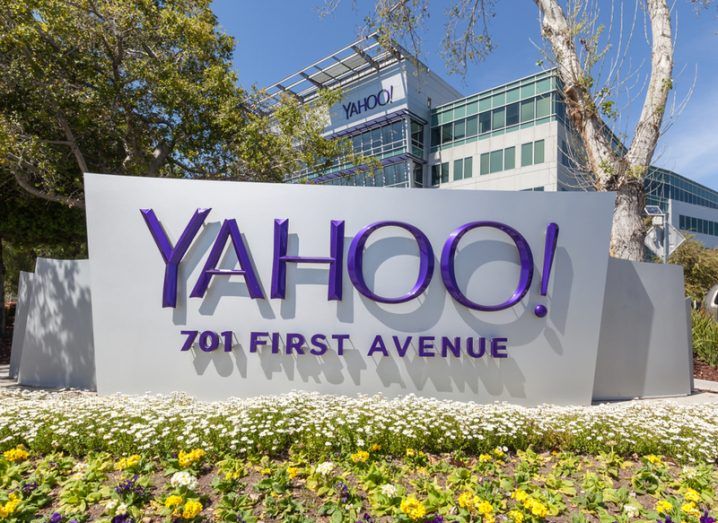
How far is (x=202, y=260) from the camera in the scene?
550 centimetres

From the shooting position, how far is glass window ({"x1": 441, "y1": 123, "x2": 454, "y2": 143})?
29.3m

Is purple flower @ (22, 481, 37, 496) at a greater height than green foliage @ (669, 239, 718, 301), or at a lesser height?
lesser

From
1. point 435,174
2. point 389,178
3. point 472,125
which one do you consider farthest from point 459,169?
point 389,178

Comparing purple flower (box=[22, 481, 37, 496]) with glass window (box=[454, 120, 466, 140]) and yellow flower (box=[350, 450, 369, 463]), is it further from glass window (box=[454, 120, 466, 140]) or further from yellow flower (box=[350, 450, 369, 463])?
glass window (box=[454, 120, 466, 140])

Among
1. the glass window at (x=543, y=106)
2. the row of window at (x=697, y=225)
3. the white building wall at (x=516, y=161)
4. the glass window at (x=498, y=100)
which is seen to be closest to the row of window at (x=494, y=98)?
the glass window at (x=498, y=100)

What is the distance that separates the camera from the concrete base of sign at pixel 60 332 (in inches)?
264

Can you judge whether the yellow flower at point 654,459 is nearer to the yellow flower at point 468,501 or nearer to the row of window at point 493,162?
the yellow flower at point 468,501

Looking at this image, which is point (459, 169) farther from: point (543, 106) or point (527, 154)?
point (543, 106)

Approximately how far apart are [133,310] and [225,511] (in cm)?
374

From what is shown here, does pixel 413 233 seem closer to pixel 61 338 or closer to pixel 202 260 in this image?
pixel 202 260

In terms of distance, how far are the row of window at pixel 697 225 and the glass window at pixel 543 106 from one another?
2280cm

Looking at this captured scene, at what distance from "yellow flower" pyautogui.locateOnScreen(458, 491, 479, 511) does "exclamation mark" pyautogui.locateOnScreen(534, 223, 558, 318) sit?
3.33 metres

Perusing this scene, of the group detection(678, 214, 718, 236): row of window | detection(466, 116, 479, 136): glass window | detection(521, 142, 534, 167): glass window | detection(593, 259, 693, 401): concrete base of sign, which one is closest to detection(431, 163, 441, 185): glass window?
detection(466, 116, 479, 136): glass window

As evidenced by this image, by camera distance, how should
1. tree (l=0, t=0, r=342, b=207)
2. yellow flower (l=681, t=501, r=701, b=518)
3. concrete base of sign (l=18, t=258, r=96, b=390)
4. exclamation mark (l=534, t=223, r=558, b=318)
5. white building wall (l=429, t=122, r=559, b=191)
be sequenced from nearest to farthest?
1. yellow flower (l=681, t=501, r=701, b=518)
2. exclamation mark (l=534, t=223, r=558, b=318)
3. concrete base of sign (l=18, t=258, r=96, b=390)
4. tree (l=0, t=0, r=342, b=207)
5. white building wall (l=429, t=122, r=559, b=191)
